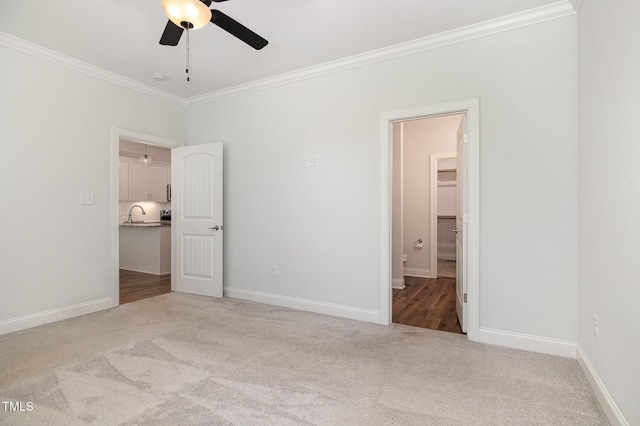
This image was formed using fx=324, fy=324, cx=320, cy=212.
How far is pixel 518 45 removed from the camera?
2758 millimetres

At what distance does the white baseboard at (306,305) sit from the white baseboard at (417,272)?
2763mm

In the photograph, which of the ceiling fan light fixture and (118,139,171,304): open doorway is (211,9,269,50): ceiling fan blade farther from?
(118,139,171,304): open doorway

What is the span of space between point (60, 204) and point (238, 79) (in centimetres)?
243

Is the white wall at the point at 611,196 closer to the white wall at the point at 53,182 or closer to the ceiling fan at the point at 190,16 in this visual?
the ceiling fan at the point at 190,16

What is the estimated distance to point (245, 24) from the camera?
288 cm

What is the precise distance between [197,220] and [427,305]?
3265 millimetres

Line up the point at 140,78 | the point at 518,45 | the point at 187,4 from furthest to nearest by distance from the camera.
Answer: the point at 140,78 < the point at 518,45 < the point at 187,4

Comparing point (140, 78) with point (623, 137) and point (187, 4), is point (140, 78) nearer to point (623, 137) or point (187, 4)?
point (187, 4)

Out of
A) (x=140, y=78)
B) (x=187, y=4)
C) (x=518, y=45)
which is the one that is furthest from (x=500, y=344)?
(x=140, y=78)

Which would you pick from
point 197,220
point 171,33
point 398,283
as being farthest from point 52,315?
point 398,283

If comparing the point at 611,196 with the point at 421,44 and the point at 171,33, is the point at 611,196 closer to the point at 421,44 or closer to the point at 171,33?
the point at 421,44

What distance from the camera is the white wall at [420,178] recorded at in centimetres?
571

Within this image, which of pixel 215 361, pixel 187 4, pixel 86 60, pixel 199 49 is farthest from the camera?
pixel 86 60

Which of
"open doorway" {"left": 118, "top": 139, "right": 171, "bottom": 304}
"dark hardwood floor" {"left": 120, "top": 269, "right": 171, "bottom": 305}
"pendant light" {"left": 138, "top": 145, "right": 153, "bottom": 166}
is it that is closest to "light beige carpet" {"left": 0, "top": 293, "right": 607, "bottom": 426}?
"dark hardwood floor" {"left": 120, "top": 269, "right": 171, "bottom": 305}
